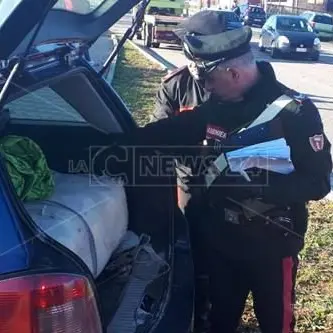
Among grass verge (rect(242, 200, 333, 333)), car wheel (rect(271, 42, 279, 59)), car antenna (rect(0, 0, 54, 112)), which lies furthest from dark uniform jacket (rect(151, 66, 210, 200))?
car wheel (rect(271, 42, 279, 59))

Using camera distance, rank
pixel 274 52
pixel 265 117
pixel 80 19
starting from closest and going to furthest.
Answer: pixel 265 117 → pixel 80 19 → pixel 274 52

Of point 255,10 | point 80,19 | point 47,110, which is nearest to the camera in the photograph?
point 80,19

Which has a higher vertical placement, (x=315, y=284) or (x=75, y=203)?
(x=75, y=203)

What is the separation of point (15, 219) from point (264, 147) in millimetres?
1244

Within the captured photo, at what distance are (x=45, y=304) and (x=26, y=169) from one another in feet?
3.00

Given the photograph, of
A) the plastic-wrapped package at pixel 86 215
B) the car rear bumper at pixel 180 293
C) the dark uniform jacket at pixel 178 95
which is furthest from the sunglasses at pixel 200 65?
the car rear bumper at pixel 180 293

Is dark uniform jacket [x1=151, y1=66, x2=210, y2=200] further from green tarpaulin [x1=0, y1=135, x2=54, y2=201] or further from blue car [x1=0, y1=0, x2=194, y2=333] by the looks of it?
green tarpaulin [x1=0, y1=135, x2=54, y2=201]

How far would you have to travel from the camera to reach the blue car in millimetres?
1729

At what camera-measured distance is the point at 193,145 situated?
3094 mm

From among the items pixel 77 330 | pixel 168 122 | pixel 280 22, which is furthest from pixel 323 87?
pixel 77 330

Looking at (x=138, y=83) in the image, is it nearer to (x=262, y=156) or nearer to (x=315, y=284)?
(x=315, y=284)

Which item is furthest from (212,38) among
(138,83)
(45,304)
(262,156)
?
(138,83)

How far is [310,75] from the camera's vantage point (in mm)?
19672

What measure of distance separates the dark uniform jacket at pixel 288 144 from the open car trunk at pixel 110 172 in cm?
25
